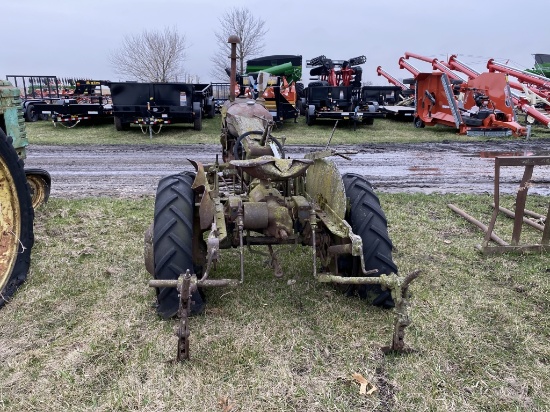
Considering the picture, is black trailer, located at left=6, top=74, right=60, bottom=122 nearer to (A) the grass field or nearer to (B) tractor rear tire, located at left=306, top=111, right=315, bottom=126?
(B) tractor rear tire, located at left=306, top=111, right=315, bottom=126

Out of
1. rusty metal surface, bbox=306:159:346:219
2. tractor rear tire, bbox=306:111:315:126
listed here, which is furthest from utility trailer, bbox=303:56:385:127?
rusty metal surface, bbox=306:159:346:219

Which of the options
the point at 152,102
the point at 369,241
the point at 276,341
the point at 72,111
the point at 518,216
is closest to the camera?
the point at 276,341

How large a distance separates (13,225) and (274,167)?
214 centimetres

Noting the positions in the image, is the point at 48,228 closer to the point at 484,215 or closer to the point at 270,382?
the point at 270,382

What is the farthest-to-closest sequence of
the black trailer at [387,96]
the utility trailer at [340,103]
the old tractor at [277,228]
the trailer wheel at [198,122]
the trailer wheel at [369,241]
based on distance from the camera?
the black trailer at [387,96], the utility trailer at [340,103], the trailer wheel at [198,122], the trailer wheel at [369,241], the old tractor at [277,228]

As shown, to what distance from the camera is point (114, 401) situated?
2541 millimetres

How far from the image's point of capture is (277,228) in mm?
3555

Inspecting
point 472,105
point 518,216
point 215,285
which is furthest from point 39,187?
point 472,105

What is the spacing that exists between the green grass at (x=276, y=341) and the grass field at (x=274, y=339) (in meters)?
0.01

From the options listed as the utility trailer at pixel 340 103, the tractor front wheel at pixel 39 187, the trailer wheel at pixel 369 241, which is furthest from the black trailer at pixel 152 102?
the trailer wheel at pixel 369 241

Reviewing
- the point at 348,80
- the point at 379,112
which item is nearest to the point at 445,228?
the point at 379,112

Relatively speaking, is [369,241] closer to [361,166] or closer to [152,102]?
[361,166]

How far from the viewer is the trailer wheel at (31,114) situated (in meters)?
17.1

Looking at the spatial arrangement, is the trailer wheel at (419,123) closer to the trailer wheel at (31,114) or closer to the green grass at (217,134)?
the green grass at (217,134)
